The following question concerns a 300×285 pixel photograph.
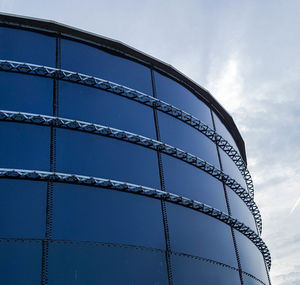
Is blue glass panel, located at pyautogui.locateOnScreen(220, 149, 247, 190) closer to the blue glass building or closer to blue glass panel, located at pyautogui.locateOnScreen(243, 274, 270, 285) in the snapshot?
the blue glass building

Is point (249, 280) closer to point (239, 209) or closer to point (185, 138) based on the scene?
point (239, 209)

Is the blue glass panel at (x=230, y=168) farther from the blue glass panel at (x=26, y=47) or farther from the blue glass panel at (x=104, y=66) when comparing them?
the blue glass panel at (x=26, y=47)

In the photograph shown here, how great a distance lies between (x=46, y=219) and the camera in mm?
10062

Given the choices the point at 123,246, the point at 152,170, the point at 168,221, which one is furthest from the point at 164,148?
the point at 123,246

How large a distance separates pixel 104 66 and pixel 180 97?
10.7 feet

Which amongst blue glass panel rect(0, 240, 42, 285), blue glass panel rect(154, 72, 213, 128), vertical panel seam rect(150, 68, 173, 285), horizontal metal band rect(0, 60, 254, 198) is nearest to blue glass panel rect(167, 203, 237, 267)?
vertical panel seam rect(150, 68, 173, 285)

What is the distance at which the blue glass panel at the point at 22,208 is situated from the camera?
9.70 meters

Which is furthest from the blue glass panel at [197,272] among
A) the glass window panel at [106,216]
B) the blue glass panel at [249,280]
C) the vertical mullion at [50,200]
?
the vertical mullion at [50,200]

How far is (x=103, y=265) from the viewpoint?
1032 cm

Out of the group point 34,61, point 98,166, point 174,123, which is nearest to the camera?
point 98,166

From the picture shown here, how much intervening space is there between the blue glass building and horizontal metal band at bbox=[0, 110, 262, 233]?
0.03 metres

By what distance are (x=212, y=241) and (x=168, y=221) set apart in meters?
1.99

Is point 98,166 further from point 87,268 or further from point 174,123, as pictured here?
point 174,123

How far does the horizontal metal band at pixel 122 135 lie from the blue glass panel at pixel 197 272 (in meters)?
3.18
